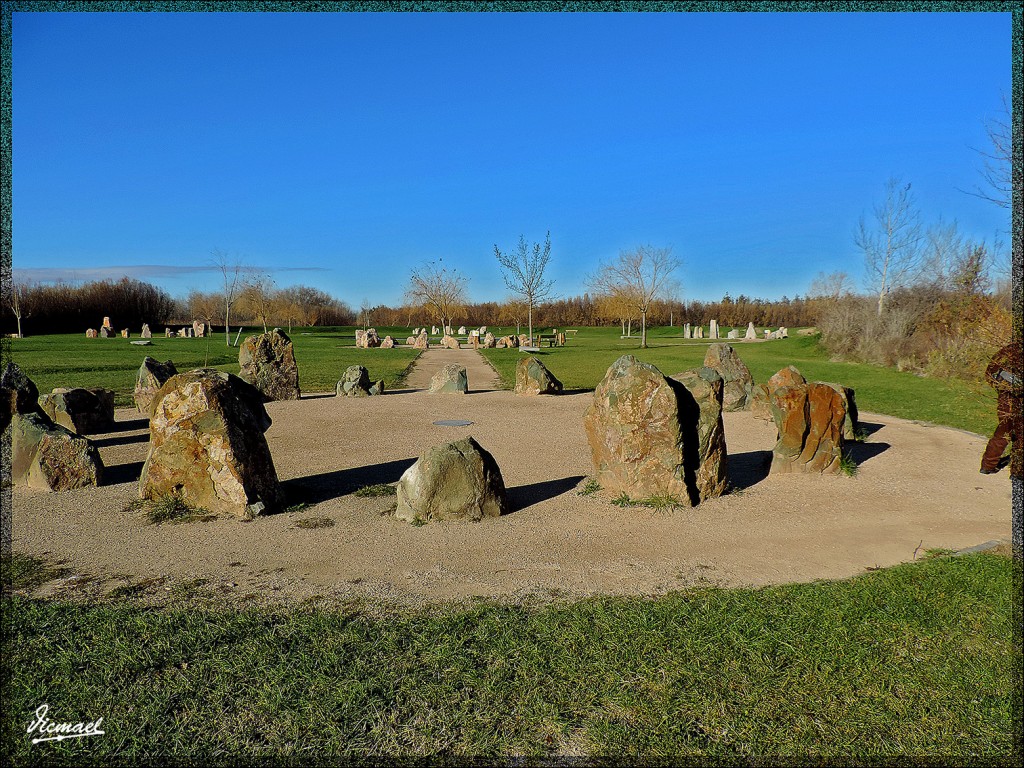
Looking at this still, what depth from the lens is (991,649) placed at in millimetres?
4195

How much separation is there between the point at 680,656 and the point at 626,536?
8.69 feet

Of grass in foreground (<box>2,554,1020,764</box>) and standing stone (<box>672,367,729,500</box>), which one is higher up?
standing stone (<box>672,367,729,500</box>)

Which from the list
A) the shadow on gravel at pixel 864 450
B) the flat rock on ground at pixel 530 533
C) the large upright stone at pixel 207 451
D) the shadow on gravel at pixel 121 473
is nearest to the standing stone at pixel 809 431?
the flat rock on ground at pixel 530 533

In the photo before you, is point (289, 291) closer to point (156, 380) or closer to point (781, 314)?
point (781, 314)

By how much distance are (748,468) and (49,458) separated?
964cm

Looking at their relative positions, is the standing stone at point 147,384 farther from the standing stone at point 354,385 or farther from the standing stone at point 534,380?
the standing stone at point 534,380

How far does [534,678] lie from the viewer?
3867 mm

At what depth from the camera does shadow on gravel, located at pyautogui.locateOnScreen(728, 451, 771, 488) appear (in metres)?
9.08

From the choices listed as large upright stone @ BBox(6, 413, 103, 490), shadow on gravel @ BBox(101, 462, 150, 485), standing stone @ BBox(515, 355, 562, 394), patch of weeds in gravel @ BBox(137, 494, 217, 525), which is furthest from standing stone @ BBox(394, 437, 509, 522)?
standing stone @ BBox(515, 355, 562, 394)

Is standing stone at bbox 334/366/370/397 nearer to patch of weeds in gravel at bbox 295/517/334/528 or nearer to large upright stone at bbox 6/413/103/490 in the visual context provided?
large upright stone at bbox 6/413/103/490

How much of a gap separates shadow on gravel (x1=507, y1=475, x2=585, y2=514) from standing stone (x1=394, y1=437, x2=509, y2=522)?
0.51 meters

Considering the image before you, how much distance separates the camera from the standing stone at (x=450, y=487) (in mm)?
7164

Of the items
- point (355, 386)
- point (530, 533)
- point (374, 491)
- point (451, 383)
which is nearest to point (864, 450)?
point (530, 533)

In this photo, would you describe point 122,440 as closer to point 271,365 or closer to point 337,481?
point 337,481
